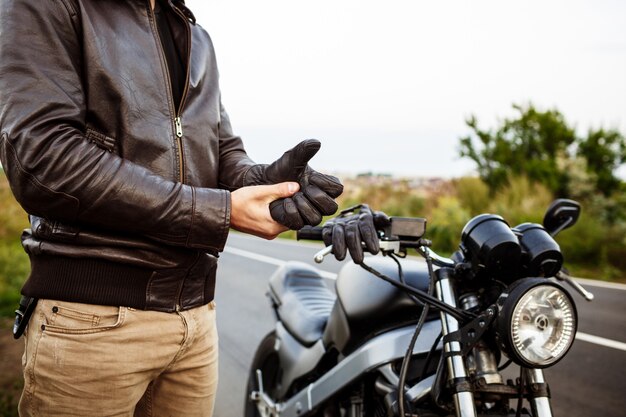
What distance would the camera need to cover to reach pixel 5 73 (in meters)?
1.11

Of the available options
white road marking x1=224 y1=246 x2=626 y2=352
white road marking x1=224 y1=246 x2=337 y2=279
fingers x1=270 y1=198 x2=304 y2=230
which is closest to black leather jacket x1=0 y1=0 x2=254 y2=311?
fingers x1=270 y1=198 x2=304 y2=230

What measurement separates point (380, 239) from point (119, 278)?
78 cm

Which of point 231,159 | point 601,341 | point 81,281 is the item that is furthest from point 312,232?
point 601,341

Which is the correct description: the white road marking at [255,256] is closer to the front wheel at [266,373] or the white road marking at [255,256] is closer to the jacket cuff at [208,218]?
the front wheel at [266,373]

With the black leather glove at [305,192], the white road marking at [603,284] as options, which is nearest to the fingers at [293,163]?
the black leather glove at [305,192]

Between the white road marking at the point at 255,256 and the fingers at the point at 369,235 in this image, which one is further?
the white road marking at the point at 255,256

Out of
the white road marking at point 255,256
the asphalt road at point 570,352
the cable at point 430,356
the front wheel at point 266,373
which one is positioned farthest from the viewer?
the white road marking at point 255,256

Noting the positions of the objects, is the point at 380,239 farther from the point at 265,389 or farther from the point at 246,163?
the point at 265,389

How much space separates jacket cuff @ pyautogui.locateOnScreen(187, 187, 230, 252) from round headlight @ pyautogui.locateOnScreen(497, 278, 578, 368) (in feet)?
2.47

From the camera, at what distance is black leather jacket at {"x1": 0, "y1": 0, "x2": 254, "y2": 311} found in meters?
1.11

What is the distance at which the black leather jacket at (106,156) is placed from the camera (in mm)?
1110

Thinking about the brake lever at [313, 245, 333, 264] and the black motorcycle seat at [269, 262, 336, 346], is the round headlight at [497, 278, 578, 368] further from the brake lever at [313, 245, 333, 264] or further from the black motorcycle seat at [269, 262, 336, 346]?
the black motorcycle seat at [269, 262, 336, 346]

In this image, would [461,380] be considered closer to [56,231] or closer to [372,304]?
[372,304]

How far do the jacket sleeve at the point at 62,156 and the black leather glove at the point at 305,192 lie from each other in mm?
165
